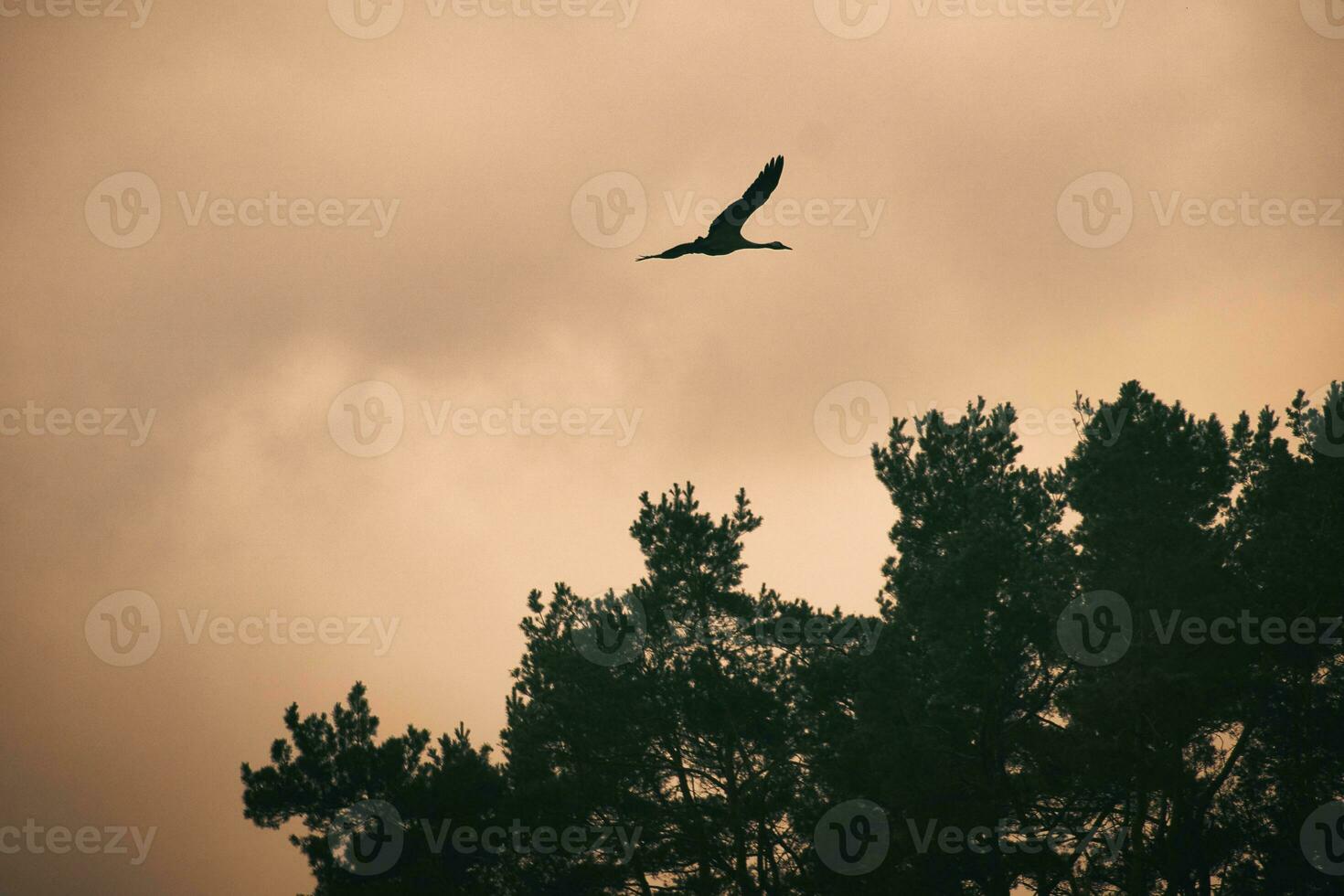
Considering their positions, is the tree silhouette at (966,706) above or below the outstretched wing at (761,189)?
below

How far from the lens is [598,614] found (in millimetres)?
27844

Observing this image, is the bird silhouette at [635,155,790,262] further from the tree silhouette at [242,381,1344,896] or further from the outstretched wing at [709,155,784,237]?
the tree silhouette at [242,381,1344,896]

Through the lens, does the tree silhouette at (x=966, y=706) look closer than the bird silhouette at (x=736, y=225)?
No

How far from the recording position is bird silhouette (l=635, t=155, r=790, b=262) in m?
17.0

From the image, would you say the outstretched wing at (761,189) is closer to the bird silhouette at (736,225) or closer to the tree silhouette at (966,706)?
the bird silhouette at (736,225)

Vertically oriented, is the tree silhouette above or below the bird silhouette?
below

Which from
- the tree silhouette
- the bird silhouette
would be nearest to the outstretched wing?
the bird silhouette

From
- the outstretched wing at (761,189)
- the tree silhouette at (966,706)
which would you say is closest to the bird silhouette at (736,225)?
the outstretched wing at (761,189)

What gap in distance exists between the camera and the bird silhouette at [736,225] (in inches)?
669

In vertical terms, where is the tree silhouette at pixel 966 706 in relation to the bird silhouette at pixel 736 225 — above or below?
below

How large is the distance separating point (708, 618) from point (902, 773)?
7000mm

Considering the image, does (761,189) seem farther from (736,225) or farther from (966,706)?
(966,706)

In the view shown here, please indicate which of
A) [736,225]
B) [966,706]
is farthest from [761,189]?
[966,706]

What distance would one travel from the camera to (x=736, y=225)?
17.8m
